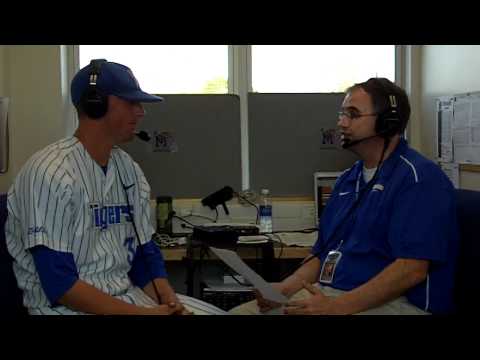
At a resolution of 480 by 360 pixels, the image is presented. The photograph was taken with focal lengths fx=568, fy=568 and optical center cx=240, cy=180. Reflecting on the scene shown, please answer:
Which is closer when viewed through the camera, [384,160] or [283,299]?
[283,299]

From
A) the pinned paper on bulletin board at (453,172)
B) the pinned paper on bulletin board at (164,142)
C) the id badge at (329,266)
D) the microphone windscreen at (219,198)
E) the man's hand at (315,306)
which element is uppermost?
the pinned paper on bulletin board at (164,142)

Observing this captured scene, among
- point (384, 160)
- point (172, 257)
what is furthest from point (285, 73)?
point (384, 160)

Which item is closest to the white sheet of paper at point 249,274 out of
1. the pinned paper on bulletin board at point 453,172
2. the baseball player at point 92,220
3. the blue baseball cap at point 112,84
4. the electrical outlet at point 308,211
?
the baseball player at point 92,220

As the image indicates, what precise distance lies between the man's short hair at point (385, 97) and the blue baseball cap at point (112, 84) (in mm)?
687

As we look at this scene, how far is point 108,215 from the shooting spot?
1.48 m

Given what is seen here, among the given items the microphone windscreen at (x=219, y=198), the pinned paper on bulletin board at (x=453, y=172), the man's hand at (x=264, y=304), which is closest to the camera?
the man's hand at (x=264, y=304)

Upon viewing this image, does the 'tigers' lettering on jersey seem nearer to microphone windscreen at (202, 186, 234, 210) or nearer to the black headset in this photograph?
the black headset

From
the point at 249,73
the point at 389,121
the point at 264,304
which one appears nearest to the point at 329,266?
the point at 264,304

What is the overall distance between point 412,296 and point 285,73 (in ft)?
6.18

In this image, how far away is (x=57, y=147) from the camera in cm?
142

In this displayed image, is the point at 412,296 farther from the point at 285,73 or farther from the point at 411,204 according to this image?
the point at 285,73

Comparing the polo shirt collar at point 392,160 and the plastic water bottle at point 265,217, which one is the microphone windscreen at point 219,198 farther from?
the polo shirt collar at point 392,160

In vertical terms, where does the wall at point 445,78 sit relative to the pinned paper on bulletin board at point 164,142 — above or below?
above

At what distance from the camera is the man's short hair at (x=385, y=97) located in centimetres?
173
